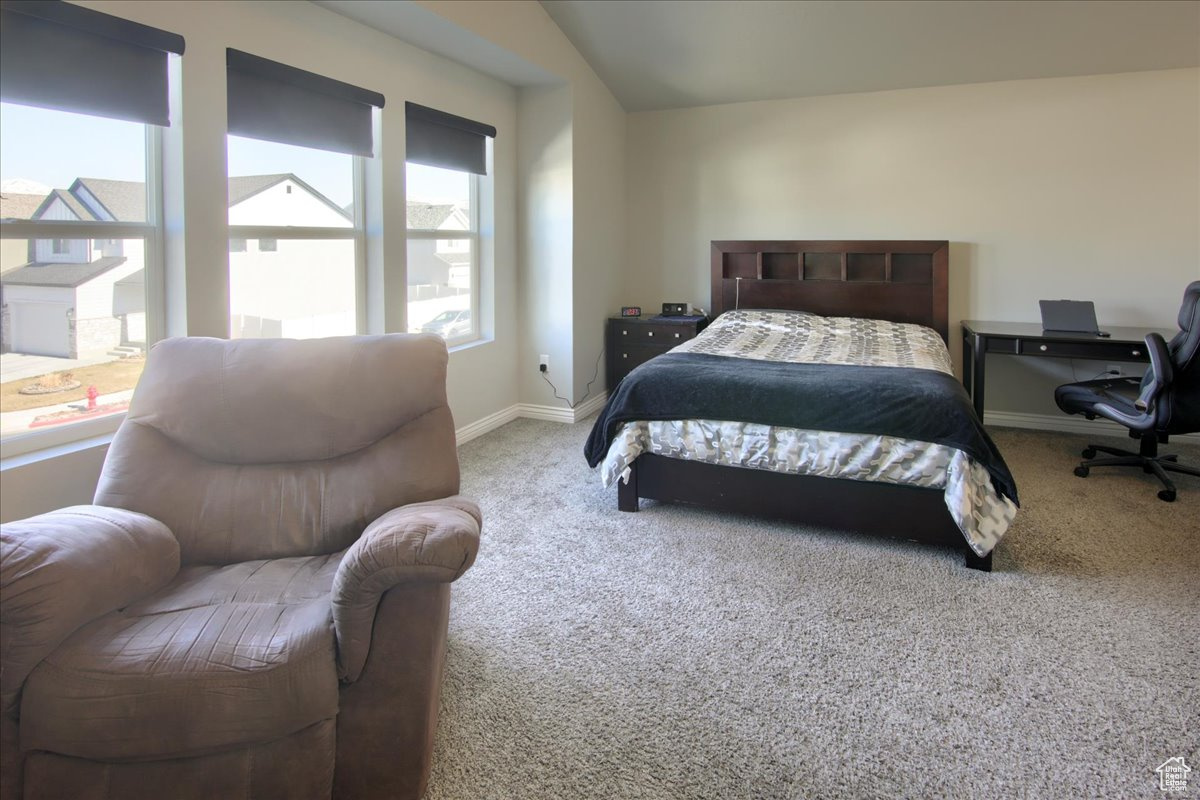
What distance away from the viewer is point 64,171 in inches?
94.2

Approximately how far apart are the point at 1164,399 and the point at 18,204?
458 cm

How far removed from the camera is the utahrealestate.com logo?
5.43 ft

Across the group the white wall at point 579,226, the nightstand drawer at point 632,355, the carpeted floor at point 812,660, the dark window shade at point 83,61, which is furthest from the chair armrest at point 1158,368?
the dark window shade at point 83,61

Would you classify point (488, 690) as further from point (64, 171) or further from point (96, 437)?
point (64, 171)

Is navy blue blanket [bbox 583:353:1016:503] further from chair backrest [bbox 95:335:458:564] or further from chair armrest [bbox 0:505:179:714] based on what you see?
chair armrest [bbox 0:505:179:714]

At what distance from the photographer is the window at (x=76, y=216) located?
2252mm

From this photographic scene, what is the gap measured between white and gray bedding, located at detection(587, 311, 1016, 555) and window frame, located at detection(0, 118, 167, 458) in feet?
5.98

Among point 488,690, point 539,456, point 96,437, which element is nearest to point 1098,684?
point 488,690

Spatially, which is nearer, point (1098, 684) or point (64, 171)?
point (1098, 684)

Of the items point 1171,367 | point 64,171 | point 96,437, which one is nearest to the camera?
point 64,171

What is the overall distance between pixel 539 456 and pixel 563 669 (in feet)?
7.11

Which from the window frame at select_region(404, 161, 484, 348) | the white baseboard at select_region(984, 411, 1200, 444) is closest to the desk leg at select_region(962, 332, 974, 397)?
the white baseboard at select_region(984, 411, 1200, 444)

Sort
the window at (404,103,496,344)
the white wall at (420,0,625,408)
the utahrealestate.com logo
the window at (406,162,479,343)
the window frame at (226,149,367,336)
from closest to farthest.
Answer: the utahrealestate.com logo, the window frame at (226,149,367,336), the window at (404,103,496,344), the window at (406,162,479,343), the white wall at (420,0,625,408)

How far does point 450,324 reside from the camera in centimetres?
454
